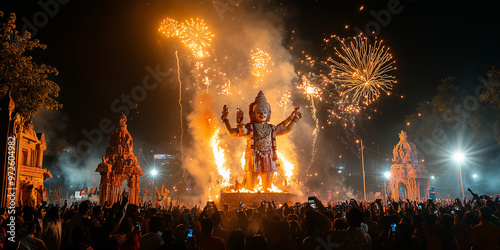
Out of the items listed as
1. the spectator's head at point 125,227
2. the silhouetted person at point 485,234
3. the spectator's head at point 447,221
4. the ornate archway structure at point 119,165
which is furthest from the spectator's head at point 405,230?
the ornate archway structure at point 119,165

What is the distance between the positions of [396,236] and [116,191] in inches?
1202

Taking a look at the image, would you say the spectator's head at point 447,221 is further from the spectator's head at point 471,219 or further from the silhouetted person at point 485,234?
the spectator's head at point 471,219

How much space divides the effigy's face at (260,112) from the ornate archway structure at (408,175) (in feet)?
77.1

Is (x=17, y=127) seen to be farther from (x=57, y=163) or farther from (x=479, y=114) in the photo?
(x=57, y=163)

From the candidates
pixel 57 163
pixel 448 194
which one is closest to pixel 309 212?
pixel 448 194

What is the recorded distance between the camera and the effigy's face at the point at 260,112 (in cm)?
2333

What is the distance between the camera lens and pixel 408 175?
40.6 meters

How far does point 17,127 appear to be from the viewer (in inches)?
613

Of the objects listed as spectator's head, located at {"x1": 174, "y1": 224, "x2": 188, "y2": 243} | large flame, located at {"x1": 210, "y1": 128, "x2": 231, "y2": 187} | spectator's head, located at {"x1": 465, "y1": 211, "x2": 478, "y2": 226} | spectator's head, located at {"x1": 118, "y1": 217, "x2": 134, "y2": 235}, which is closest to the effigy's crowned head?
large flame, located at {"x1": 210, "y1": 128, "x2": 231, "y2": 187}

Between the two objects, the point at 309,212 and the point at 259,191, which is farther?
the point at 259,191

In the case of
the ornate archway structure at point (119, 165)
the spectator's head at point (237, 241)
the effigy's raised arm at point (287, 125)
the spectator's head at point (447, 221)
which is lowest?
the spectator's head at point (237, 241)

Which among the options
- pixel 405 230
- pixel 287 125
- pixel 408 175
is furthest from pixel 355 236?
pixel 408 175

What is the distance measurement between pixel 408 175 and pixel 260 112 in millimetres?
24703

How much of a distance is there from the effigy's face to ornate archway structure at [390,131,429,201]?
23.5 meters
